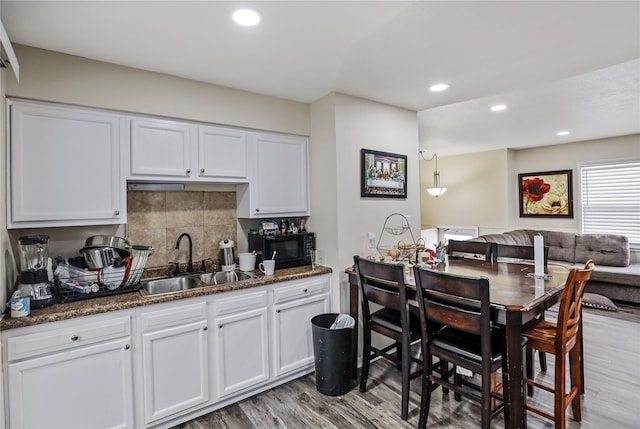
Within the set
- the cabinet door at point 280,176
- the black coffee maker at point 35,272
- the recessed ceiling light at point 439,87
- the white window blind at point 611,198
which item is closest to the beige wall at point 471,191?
the white window blind at point 611,198

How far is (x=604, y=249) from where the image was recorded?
507 centimetres

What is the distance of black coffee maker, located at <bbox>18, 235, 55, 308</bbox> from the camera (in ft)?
6.16

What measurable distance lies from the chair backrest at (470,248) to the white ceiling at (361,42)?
4.51 ft

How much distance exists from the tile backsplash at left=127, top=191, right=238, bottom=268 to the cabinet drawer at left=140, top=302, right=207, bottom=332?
0.68 meters

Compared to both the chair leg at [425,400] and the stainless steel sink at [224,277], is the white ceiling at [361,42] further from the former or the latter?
the chair leg at [425,400]

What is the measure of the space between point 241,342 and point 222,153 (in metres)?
1.46

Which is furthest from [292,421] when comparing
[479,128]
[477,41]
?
[479,128]

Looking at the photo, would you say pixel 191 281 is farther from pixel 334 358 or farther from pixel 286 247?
pixel 334 358

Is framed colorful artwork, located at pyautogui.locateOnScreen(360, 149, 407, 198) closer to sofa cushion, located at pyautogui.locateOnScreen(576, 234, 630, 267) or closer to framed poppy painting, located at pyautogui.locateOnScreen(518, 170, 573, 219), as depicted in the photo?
sofa cushion, located at pyautogui.locateOnScreen(576, 234, 630, 267)

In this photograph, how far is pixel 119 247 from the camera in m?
2.26

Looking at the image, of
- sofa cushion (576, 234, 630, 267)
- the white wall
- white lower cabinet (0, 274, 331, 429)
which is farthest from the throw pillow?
white lower cabinet (0, 274, 331, 429)

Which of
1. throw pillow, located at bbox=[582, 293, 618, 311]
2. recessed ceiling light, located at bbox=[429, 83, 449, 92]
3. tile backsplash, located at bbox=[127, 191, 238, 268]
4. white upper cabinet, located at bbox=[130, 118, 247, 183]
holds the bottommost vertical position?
throw pillow, located at bbox=[582, 293, 618, 311]

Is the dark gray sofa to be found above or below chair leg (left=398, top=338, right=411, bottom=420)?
above

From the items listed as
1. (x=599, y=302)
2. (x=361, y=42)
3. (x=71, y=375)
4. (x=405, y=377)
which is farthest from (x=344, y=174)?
(x=599, y=302)
